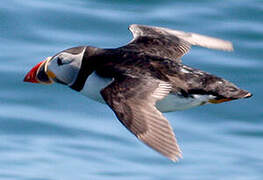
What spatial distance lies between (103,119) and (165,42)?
1.58 m

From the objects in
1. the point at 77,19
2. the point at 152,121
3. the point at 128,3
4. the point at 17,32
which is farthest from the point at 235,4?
the point at 152,121

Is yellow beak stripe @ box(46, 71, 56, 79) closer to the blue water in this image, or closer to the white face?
the white face

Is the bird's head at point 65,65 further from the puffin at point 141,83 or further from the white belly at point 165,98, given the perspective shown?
the white belly at point 165,98

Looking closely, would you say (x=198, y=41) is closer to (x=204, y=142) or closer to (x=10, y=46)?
(x=204, y=142)

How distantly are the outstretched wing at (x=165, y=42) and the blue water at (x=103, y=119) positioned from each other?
1.19m

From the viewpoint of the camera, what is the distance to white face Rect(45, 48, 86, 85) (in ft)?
25.5

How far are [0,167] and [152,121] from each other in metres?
3.13

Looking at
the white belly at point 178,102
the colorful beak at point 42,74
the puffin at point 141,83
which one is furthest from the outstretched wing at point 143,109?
the colorful beak at point 42,74

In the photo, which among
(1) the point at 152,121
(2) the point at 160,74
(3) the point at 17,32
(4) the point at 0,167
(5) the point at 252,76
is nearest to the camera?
(1) the point at 152,121

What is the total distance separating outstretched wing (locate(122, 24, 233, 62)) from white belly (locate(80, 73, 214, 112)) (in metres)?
0.67

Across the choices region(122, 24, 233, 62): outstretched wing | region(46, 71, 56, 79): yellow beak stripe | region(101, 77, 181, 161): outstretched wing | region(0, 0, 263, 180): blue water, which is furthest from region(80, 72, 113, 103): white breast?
region(0, 0, 263, 180): blue water

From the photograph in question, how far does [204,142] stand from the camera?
9.64 meters

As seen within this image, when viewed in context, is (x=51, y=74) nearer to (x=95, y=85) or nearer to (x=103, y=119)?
(x=95, y=85)

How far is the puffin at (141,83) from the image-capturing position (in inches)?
265
